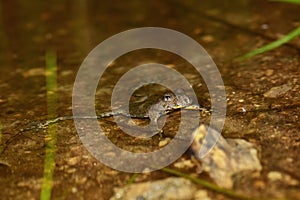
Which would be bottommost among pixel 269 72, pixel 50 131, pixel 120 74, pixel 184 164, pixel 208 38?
pixel 184 164

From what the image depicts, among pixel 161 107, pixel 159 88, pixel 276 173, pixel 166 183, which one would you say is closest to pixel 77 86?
pixel 159 88

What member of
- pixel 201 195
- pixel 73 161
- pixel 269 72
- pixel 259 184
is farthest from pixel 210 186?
pixel 269 72

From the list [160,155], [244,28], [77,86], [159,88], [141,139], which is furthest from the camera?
[244,28]

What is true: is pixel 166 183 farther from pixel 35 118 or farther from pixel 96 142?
pixel 35 118

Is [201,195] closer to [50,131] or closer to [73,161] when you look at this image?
[73,161]

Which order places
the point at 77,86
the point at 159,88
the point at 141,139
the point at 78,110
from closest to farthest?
1. the point at 141,139
2. the point at 78,110
3. the point at 159,88
4. the point at 77,86

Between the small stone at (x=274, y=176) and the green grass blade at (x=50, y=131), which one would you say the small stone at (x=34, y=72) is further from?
the small stone at (x=274, y=176)

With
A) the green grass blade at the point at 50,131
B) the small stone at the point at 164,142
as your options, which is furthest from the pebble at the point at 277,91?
the green grass blade at the point at 50,131
